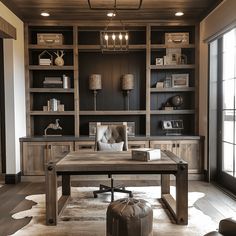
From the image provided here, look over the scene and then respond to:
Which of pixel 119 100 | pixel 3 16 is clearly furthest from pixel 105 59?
pixel 3 16

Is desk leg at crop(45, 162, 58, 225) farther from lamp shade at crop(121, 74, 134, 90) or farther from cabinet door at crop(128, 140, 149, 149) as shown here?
lamp shade at crop(121, 74, 134, 90)

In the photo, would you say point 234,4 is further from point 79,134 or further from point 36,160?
point 36,160

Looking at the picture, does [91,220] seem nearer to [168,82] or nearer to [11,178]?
[11,178]

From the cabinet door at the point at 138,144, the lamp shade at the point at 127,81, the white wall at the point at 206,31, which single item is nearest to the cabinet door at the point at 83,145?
the cabinet door at the point at 138,144

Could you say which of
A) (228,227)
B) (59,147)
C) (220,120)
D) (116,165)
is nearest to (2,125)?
(59,147)

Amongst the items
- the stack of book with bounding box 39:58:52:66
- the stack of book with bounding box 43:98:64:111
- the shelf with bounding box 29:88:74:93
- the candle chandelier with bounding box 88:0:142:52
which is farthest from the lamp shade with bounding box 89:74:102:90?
the candle chandelier with bounding box 88:0:142:52

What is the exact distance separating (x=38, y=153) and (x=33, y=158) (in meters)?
0.13

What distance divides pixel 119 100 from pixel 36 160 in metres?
1.94

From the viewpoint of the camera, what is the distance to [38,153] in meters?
5.37

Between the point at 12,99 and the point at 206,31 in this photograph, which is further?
the point at 206,31

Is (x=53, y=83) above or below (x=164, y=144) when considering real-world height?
above

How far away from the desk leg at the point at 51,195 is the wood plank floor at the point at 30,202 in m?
0.32

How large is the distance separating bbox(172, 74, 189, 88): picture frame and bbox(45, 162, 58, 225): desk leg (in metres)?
3.27

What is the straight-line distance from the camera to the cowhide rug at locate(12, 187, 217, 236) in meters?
3.16
